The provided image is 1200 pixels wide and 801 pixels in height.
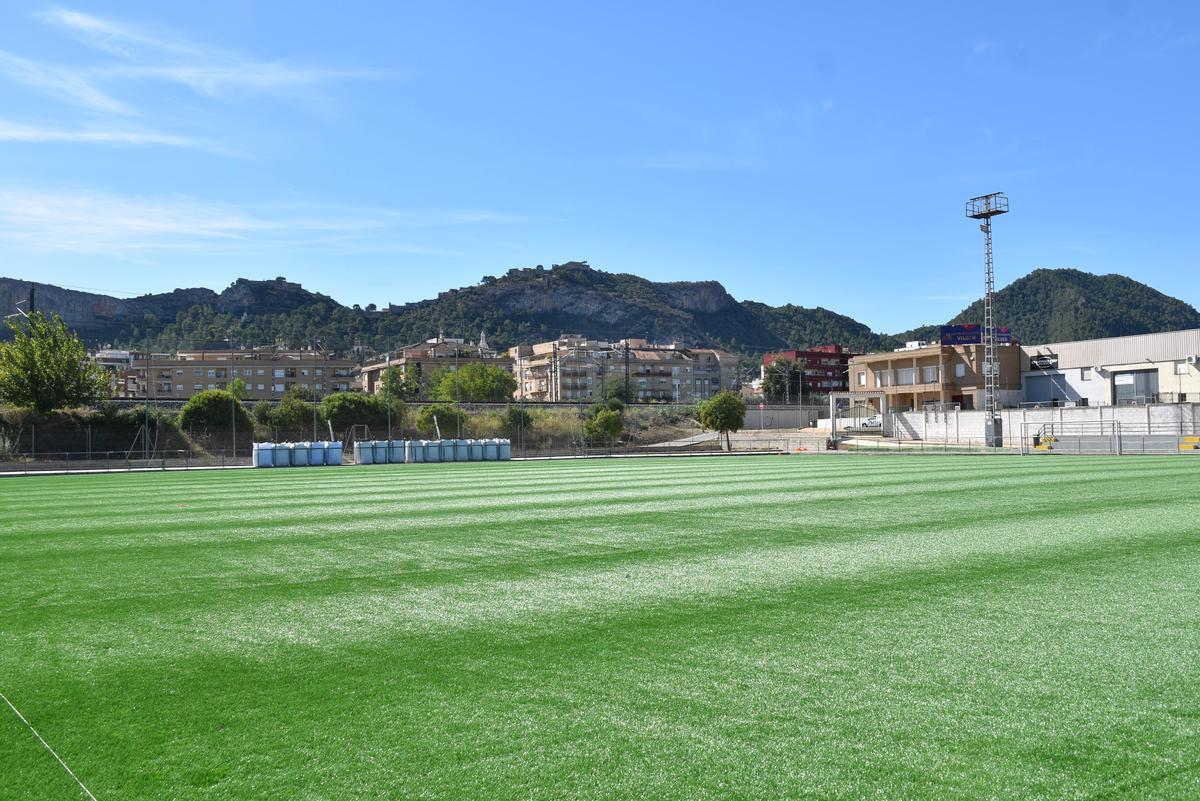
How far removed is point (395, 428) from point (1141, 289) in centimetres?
16110

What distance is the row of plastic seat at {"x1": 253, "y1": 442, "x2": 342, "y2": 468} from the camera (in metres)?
44.5

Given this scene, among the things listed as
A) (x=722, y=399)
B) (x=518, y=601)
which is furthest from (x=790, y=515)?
(x=722, y=399)

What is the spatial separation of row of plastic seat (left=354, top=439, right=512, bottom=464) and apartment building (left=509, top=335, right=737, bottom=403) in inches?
3872

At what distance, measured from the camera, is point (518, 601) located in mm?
8336

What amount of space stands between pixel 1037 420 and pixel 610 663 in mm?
67669

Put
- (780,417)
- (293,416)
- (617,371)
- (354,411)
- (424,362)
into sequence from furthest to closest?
(617,371), (424,362), (780,417), (293,416), (354,411)

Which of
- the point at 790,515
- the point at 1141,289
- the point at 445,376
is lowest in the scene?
the point at 790,515

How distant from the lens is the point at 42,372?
59.5 meters

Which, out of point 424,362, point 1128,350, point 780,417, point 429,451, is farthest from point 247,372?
point 1128,350

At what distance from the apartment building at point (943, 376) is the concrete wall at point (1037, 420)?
6.43 meters

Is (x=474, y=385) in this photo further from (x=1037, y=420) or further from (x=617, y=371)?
(x=1037, y=420)

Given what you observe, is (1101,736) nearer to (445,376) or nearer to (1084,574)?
(1084,574)

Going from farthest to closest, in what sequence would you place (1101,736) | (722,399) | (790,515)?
1. (722,399)
2. (790,515)
3. (1101,736)

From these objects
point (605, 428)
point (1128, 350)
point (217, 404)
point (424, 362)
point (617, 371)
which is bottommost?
point (605, 428)
